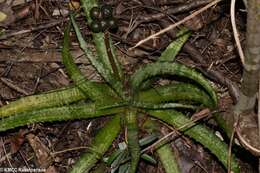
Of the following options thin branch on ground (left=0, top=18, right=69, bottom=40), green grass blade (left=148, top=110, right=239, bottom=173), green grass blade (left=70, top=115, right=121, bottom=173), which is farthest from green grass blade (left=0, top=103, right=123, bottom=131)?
thin branch on ground (left=0, top=18, right=69, bottom=40)

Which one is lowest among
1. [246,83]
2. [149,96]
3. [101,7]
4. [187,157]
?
[187,157]

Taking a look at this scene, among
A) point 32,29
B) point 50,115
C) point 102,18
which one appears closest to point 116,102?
point 50,115

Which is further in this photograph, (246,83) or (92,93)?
→ (92,93)

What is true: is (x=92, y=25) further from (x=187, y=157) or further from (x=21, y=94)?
(x=187, y=157)

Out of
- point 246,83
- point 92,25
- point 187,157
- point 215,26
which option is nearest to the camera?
point 246,83

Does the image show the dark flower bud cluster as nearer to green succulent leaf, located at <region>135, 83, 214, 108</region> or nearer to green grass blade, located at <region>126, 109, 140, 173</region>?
green succulent leaf, located at <region>135, 83, 214, 108</region>

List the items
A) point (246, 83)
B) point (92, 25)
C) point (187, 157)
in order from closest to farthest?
point (246, 83)
point (92, 25)
point (187, 157)

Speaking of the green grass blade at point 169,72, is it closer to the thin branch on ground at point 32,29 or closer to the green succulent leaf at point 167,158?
the green succulent leaf at point 167,158

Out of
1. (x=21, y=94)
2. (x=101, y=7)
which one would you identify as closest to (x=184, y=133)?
(x=101, y=7)
